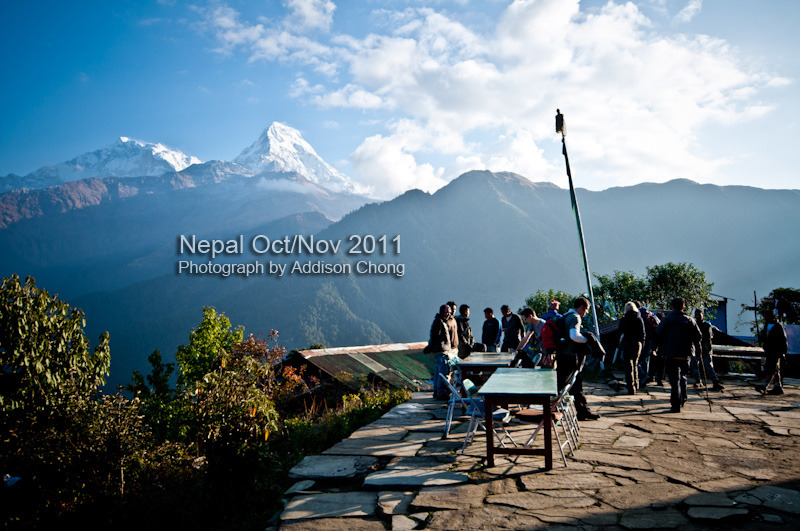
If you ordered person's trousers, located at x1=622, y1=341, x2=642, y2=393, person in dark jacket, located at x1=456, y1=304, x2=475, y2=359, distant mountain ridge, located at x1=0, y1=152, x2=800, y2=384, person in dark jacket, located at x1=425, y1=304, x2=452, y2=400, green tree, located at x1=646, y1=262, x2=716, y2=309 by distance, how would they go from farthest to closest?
1. distant mountain ridge, located at x1=0, y1=152, x2=800, y2=384
2. green tree, located at x1=646, y1=262, x2=716, y2=309
3. person in dark jacket, located at x1=456, y1=304, x2=475, y2=359
4. person's trousers, located at x1=622, y1=341, x2=642, y2=393
5. person in dark jacket, located at x1=425, y1=304, x2=452, y2=400

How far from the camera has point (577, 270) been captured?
118 m

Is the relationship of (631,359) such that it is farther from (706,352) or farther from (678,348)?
(706,352)

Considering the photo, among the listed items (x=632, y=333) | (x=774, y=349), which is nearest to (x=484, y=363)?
(x=632, y=333)

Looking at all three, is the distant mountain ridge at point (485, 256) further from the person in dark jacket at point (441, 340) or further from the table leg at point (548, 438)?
the table leg at point (548, 438)

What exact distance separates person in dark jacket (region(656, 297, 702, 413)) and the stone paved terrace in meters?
0.59

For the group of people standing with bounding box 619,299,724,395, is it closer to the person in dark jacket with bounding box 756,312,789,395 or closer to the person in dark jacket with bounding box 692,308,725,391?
the person in dark jacket with bounding box 692,308,725,391

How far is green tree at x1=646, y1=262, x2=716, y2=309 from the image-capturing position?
31188mm

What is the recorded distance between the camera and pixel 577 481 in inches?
169

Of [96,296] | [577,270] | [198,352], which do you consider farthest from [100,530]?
[96,296]

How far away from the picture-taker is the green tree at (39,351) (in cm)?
687

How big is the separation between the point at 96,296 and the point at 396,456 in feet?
641

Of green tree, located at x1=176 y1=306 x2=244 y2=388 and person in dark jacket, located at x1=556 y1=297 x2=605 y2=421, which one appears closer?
person in dark jacket, located at x1=556 y1=297 x2=605 y2=421

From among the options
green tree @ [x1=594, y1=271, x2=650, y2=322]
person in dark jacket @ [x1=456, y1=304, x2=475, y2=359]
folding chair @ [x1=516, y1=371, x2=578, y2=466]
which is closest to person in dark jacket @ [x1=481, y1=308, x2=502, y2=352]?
person in dark jacket @ [x1=456, y1=304, x2=475, y2=359]

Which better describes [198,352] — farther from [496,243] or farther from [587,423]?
[496,243]
